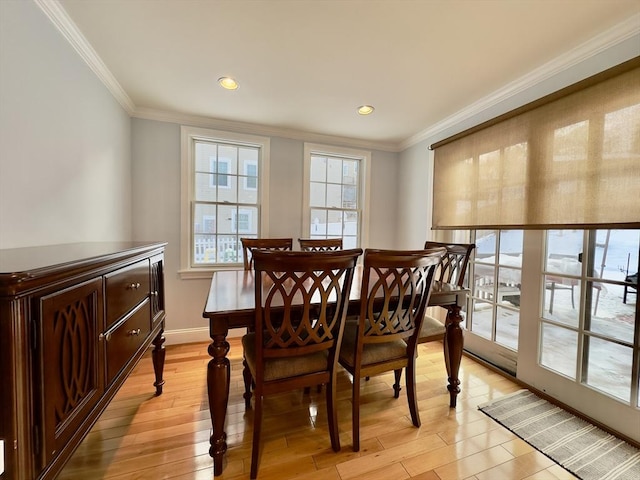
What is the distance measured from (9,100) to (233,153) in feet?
6.22

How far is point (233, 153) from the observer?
300 cm

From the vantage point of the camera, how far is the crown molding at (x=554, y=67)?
150 centimetres

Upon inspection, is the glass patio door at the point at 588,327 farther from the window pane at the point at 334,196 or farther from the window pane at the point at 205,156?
the window pane at the point at 205,156

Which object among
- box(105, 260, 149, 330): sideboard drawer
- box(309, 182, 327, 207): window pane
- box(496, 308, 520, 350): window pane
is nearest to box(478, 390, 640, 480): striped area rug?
box(496, 308, 520, 350): window pane

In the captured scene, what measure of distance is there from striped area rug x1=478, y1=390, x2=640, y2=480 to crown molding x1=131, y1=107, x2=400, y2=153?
2924mm

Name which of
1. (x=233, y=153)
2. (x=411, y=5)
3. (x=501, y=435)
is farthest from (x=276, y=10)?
(x=501, y=435)

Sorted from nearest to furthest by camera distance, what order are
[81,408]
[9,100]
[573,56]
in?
[81,408] → [9,100] → [573,56]

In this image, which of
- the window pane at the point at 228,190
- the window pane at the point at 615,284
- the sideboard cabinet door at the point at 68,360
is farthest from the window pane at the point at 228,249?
the window pane at the point at 615,284

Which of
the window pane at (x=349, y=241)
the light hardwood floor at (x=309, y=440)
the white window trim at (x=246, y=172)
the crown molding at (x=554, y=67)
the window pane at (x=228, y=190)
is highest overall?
the crown molding at (x=554, y=67)

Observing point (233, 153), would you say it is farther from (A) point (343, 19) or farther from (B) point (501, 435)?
(B) point (501, 435)

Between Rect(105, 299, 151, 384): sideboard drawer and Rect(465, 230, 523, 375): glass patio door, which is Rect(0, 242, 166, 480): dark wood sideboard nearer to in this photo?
Rect(105, 299, 151, 384): sideboard drawer

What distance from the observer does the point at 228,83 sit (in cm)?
213

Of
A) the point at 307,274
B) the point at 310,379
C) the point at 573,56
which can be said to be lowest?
the point at 310,379

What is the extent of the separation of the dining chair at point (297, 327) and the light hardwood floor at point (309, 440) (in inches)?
7.0
